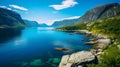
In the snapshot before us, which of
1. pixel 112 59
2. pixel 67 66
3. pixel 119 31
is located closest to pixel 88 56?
pixel 67 66

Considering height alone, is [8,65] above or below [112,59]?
below

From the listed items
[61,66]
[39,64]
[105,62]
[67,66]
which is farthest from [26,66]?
[105,62]

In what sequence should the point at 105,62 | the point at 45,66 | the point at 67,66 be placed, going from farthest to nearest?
the point at 45,66 → the point at 67,66 → the point at 105,62

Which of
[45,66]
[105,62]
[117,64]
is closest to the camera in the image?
[117,64]

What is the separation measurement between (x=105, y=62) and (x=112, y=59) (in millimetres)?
1933

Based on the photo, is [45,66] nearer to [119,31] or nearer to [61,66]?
[61,66]

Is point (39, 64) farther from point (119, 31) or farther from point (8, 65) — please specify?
point (119, 31)

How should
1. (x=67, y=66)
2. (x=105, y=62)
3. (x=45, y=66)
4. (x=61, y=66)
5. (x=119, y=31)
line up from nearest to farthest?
(x=105, y=62) < (x=67, y=66) < (x=61, y=66) < (x=45, y=66) < (x=119, y=31)

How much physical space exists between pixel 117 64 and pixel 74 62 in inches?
693

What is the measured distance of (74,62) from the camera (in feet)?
156

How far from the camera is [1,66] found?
5550 cm

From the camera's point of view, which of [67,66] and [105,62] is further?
[67,66]

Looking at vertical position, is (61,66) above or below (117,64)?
below

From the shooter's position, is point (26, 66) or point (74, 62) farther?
point (26, 66)
